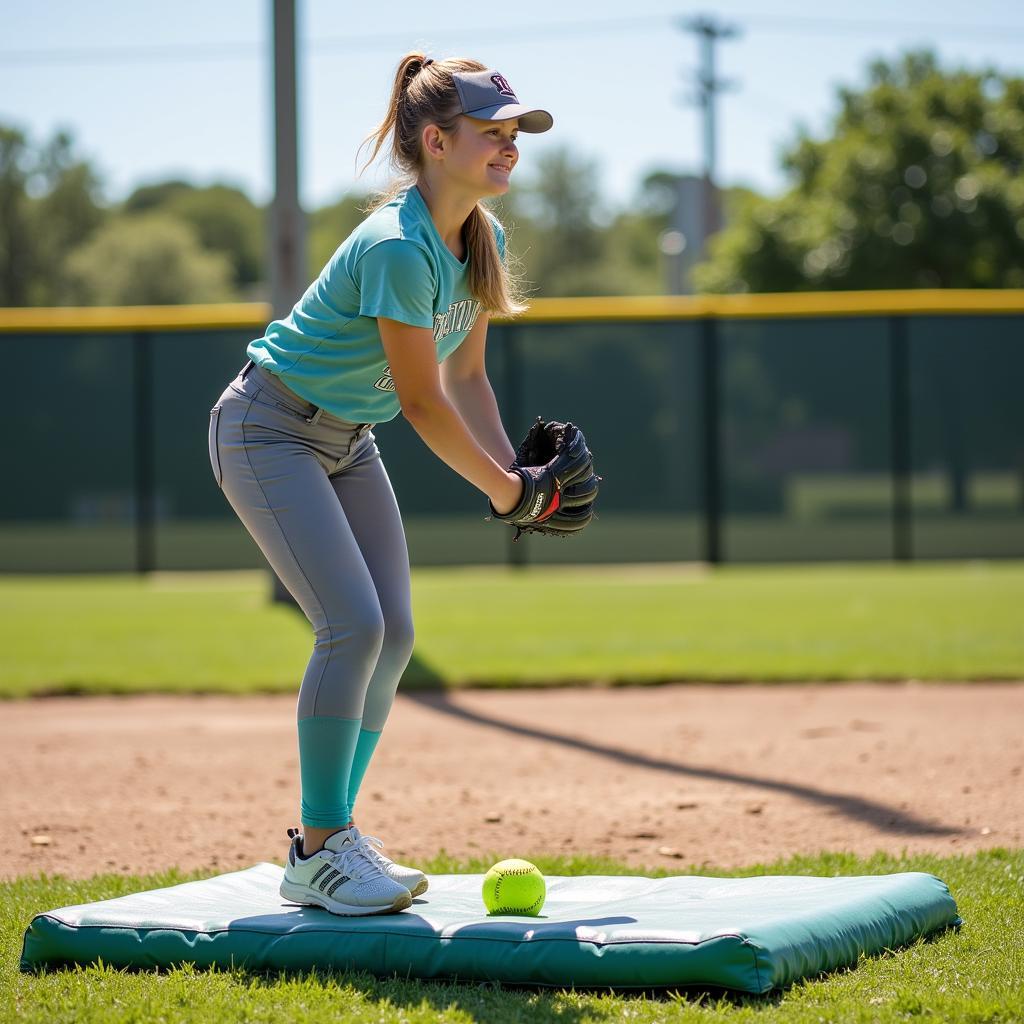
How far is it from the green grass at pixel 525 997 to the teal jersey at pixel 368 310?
1257mm

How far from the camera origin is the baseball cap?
3.07 m

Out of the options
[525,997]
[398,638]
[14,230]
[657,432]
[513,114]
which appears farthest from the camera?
[14,230]

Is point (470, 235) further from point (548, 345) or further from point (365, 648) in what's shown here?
point (548, 345)

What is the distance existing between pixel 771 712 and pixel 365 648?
3895 millimetres

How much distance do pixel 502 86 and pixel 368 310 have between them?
0.65 metres

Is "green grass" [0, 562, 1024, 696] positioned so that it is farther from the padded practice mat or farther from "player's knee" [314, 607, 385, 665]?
"player's knee" [314, 607, 385, 665]

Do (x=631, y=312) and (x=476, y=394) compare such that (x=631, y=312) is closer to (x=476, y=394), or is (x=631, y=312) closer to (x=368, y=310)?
(x=476, y=394)

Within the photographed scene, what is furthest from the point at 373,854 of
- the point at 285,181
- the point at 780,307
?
the point at 780,307

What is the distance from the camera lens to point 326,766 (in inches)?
123

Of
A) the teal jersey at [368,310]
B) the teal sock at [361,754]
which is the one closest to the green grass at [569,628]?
the teal sock at [361,754]

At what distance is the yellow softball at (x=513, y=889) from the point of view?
316 cm

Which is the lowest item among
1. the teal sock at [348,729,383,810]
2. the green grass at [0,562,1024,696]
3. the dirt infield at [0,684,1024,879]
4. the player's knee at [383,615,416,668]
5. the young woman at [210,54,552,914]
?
the dirt infield at [0,684,1024,879]

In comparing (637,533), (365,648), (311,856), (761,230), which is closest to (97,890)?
(311,856)

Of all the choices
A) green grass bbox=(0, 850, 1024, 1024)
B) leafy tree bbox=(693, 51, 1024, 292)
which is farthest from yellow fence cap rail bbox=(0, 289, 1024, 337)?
leafy tree bbox=(693, 51, 1024, 292)
